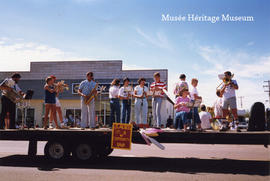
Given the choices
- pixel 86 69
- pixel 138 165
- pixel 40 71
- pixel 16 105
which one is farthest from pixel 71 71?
pixel 138 165

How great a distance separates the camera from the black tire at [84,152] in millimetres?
7129

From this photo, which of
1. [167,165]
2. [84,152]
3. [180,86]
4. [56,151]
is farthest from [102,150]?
[180,86]

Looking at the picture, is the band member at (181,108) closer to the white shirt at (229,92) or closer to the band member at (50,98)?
the white shirt at (229,92)

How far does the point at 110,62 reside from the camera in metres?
26.1

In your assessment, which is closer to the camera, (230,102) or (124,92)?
(230,102)

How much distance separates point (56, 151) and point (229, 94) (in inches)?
208

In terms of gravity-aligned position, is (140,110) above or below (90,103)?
below

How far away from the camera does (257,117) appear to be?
684 centimetres

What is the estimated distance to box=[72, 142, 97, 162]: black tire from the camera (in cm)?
713

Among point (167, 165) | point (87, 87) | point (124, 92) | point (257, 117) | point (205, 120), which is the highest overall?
point (87, 87)

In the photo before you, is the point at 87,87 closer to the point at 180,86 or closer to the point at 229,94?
the point at 180,86

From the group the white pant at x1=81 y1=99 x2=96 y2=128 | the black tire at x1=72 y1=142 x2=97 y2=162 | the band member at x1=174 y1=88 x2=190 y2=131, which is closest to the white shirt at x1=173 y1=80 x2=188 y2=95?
the band member at x1=174 y1=88 x2=190 y2=131

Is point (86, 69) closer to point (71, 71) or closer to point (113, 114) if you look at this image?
point (71, 71)

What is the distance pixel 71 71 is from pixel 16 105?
736 inches
